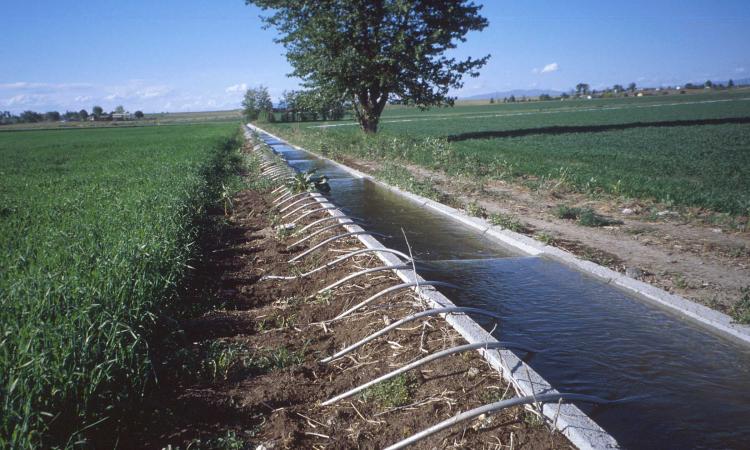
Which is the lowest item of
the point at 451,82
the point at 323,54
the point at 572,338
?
the point at 572,338

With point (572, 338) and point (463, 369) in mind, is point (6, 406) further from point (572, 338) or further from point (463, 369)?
point (572, 338)

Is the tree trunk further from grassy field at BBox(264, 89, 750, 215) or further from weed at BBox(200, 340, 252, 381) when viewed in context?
weed at BBox(200, 340, 252, 381)

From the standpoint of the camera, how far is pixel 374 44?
862 inches

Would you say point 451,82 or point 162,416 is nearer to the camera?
point 162,416

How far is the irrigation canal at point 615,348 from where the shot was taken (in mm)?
2721

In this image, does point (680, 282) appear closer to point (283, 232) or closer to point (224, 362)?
point (224, 362)

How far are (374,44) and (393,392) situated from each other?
847 inches

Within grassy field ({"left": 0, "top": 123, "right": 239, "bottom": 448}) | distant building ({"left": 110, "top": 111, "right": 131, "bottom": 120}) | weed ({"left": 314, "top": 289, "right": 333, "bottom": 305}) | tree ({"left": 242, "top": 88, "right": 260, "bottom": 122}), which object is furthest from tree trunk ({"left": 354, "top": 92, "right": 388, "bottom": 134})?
distant building ({"left": 110, "top": 111, "right": 131, "bottom": 120})

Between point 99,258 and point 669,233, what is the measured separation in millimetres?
7129

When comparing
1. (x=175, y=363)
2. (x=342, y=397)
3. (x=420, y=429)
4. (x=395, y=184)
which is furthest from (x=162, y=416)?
(x=395, y=184)

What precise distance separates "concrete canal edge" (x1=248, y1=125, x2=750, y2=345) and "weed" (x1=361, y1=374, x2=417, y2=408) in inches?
108

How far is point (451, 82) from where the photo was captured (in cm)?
2334

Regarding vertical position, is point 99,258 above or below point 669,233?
above

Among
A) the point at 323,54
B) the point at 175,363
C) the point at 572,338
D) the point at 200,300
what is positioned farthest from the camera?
the point at 323,54
